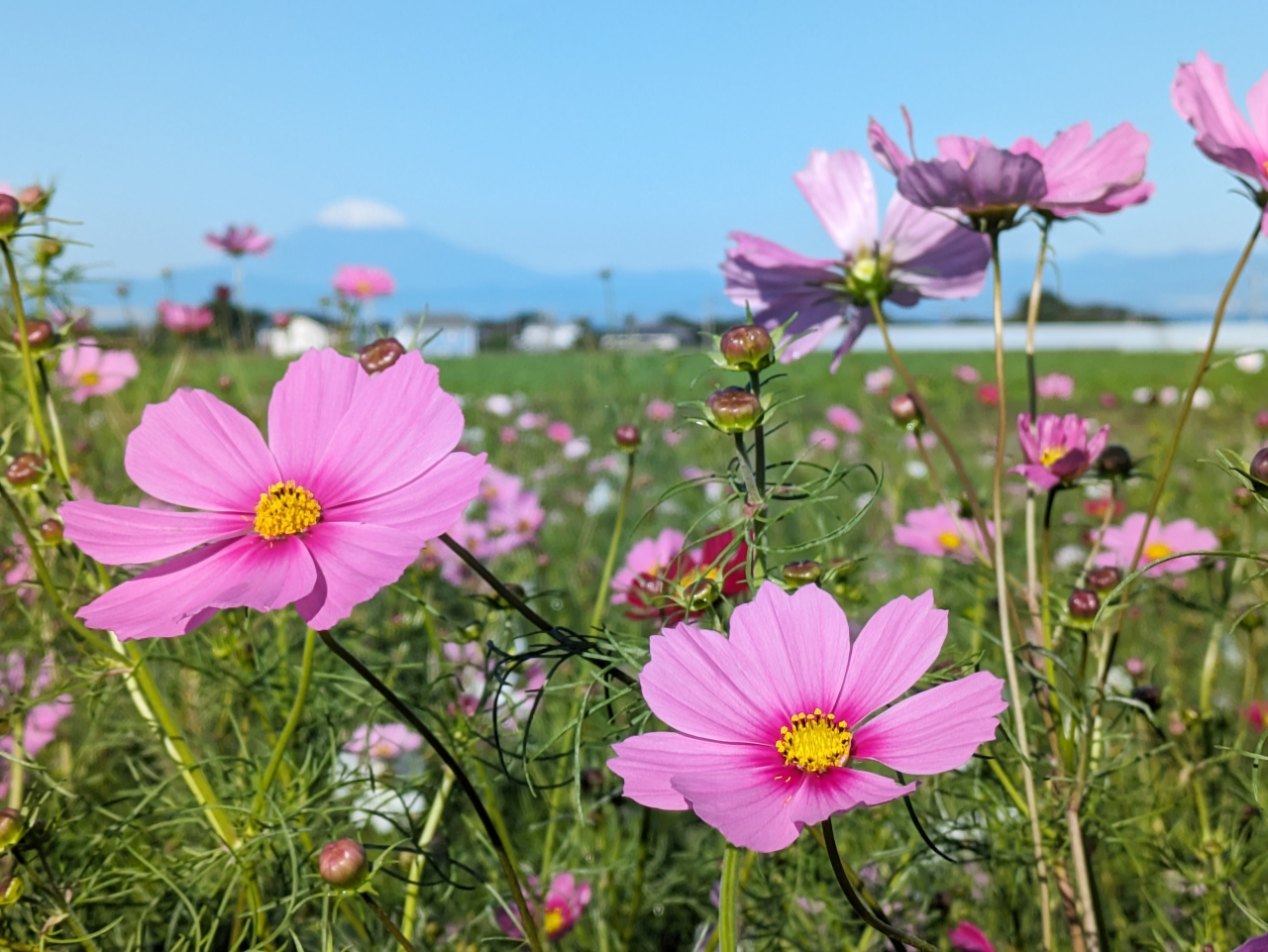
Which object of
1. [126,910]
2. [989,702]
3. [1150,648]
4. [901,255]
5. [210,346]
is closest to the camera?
[989,702]

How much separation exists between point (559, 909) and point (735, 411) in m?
0.51

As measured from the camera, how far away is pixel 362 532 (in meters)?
0.41

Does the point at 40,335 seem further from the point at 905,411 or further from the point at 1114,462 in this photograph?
the point at 1114,462

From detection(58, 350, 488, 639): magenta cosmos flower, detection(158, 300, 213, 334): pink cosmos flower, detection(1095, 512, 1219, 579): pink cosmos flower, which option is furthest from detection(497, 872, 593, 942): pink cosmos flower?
detection(158, 300, 213, 334): pink cosmos flower

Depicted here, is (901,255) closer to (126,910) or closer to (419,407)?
(419,407)

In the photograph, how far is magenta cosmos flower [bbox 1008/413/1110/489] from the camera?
565 millimetres

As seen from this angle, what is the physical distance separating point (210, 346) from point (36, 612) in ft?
6.78

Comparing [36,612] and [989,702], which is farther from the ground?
[989,702]

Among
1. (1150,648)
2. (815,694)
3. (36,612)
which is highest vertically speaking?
(815,694)

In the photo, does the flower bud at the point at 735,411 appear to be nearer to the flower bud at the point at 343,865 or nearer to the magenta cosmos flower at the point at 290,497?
the magenta cosmos flower at the point at 290,497

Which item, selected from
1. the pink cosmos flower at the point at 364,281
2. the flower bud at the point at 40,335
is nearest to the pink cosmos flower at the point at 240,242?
the pink cosmos flower at the point at 364,281

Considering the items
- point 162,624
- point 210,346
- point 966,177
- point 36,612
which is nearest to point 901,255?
point 966,177

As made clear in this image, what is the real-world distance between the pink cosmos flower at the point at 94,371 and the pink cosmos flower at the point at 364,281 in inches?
32.8

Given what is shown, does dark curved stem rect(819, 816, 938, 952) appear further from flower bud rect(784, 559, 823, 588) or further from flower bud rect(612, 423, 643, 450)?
flower bud rect(612, 423, 643, 450)
